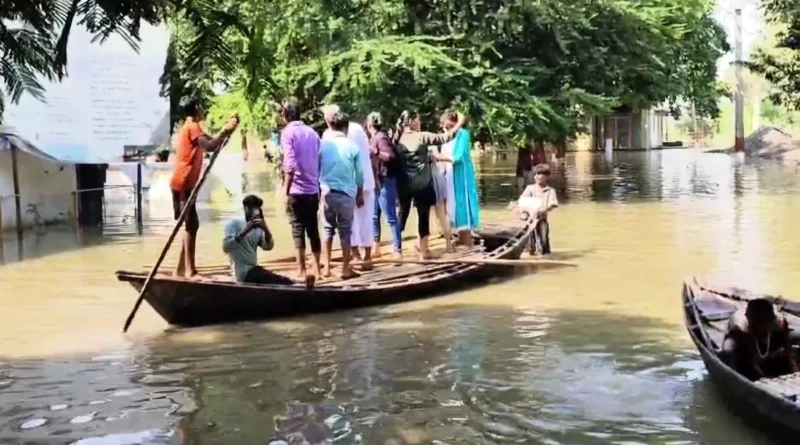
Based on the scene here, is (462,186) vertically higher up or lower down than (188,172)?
lower down

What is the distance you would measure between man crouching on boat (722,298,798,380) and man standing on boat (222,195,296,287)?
4.59 metres

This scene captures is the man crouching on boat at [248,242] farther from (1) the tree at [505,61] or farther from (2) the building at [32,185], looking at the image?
(2) the building at [32,185]

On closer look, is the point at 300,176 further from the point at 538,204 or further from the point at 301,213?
the point at 538,204

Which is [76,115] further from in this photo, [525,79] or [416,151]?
[525,79]

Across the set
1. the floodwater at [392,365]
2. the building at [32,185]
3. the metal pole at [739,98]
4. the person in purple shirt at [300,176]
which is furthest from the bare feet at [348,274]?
the metal pole at [739,98]

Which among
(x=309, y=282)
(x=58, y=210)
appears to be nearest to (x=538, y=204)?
(x=309, y=282)

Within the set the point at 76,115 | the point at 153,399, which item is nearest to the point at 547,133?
the point at 76,115

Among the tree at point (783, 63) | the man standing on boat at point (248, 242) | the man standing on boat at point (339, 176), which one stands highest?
the tree at point (783, 63)

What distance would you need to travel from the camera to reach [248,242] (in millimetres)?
10320

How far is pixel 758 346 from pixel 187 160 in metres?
5.73

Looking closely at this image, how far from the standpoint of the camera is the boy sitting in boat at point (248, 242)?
10.2 meters

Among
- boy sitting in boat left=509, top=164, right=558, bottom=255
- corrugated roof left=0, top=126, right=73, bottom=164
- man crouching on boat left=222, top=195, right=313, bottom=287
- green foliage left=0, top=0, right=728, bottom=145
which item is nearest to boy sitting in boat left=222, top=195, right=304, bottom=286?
man crouching on boat left=222, top=195, right=313, bottom=287

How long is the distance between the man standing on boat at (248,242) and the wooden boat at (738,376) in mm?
3746

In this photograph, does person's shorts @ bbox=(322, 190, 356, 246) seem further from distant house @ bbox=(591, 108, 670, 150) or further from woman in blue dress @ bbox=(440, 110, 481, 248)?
distant house @ bbox=(591, 108, 670, 150)
